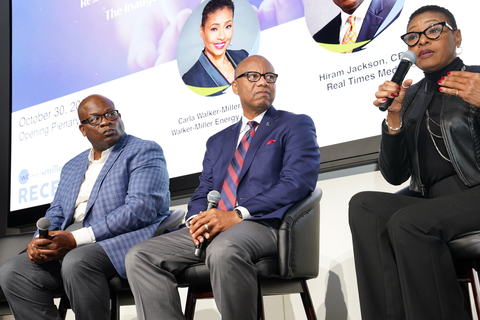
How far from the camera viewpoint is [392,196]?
77.3 inches

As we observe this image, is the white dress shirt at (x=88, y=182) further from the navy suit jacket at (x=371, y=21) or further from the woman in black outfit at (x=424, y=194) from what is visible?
the woman in black outfit at (x=424, y=194)

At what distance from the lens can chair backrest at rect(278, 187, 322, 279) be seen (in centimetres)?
197

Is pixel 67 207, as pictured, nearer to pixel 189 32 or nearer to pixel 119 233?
pixel 119 233

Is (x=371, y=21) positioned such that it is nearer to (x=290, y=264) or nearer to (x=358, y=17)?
(x=358, y=17)

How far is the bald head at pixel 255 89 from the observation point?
253 centimetres

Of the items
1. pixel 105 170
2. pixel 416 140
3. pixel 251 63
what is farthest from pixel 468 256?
pixel 105 170

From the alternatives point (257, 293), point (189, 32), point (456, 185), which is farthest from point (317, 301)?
point (189, 32)

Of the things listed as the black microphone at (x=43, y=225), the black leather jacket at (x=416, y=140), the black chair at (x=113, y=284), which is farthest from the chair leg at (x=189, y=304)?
the black leather jacket at (x=416, y=140)

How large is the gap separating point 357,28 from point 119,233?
1.72 meters

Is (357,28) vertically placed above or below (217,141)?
above

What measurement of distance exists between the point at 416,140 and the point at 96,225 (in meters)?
1.58

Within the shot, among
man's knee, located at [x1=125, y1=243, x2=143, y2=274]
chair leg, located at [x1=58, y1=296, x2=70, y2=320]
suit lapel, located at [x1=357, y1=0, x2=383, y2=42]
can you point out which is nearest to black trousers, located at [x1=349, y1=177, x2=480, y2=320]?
man's knee, located at [x1=125, y1=243, x2=143, y2=274]

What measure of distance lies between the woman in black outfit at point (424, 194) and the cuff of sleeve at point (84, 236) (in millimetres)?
1310

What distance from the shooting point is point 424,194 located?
2.05m
